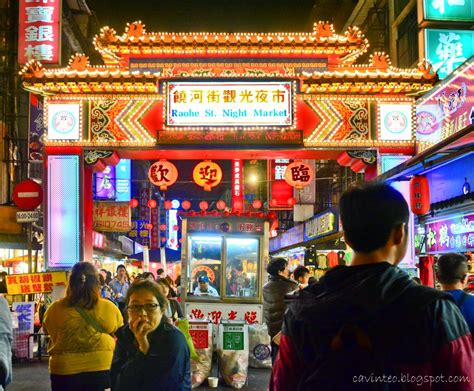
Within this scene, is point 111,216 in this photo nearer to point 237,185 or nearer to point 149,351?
point 237,185

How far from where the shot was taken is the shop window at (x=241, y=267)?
1330 cm

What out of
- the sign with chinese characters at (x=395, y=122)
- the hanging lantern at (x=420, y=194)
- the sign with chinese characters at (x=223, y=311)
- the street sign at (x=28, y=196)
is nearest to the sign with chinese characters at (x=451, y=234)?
the hanging lantern at (x=420, y=194)

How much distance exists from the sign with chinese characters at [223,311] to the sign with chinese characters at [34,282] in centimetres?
298

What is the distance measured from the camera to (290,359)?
2.17 meters

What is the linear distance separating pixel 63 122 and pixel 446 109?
8411 millimetres

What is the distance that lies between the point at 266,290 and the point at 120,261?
32.4m

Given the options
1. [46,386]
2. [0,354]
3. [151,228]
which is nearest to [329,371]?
[0,354]

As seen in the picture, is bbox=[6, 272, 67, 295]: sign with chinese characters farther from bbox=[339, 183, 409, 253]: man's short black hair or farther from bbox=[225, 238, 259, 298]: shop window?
bbox=[339, 183, 409, 253]: man's short black hair

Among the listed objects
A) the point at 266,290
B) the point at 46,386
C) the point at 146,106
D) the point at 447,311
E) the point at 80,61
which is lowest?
the point at 46,386

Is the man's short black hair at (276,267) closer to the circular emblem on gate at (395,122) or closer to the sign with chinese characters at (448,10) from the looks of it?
the circular emblem on gate at (395,122)

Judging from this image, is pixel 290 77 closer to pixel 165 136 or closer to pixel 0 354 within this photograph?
pixel 165 136

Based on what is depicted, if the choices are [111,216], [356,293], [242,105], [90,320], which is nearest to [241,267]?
[242,105]

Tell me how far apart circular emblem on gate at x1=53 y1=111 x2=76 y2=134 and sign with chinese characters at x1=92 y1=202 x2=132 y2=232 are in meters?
10.4

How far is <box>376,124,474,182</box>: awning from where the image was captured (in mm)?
8648
